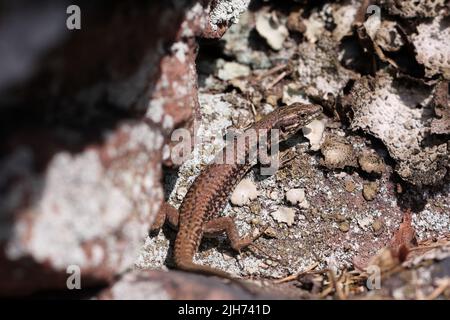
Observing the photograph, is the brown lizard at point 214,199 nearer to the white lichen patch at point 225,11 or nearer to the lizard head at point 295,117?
the lizard head at point 295,117

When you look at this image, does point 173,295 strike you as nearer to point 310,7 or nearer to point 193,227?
point 193,227

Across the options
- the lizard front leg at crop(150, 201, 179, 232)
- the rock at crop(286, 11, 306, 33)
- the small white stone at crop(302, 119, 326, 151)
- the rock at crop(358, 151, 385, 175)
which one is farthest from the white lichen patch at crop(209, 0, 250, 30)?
the rock at crop(358, 151, 385, 175)

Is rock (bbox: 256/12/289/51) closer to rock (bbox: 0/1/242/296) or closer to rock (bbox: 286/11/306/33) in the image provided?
rock (bbox: 286/11/306/33)

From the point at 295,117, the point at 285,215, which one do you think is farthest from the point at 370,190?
the point at 295,117

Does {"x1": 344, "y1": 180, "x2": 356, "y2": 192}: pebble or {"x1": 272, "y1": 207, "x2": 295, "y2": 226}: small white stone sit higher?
{"x1": 344, "y1": 180, "x2": 356, "y2": 192}: pebble

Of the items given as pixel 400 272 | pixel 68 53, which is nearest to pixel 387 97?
pixel 400 272

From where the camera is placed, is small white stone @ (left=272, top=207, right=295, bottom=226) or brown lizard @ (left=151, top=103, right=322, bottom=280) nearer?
brown lizard @ (left=151, top=103, right=322, bottom=280)

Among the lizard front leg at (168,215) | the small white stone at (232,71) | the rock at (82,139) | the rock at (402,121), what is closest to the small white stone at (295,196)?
the rock at (402,121)
